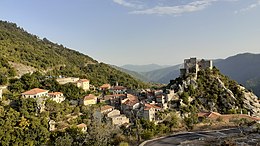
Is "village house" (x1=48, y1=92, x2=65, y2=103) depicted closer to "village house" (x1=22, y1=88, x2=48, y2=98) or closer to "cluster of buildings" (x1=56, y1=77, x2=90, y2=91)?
"village house" (x1=22, y1=88, x2=48, y2=98)

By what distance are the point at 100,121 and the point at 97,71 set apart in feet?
122

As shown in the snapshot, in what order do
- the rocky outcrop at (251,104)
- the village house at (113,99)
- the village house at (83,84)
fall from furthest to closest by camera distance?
1. the village house at (83,84)
2. the village house at (113,99)
3. the rocky outcrop at (251,104)

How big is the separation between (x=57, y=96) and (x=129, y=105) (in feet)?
35.1

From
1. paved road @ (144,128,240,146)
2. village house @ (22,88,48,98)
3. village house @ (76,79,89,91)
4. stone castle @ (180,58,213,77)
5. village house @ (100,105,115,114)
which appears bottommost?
paved road @ (144,128,240,146)

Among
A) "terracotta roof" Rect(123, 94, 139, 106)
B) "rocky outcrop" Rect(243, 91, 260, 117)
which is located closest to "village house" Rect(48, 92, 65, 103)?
"terracotta roof" Rect(123, 94, 139, 106)

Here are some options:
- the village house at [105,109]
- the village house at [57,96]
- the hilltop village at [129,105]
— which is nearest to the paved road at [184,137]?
the hilltop village at [129,105]

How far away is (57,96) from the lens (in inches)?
1555

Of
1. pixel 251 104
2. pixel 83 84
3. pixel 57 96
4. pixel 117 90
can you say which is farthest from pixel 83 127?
pixel 251 104

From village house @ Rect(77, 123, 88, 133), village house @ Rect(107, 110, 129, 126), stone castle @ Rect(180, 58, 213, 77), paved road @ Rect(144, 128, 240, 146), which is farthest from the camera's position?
stone castle @ Rect(180, 58, 213, 77)

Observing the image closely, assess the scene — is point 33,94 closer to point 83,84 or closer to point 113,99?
point 83,84

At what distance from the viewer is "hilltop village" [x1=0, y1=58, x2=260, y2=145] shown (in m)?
34.8

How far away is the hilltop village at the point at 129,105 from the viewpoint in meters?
34.8

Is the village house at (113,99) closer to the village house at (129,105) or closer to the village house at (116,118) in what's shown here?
the village house at (129,105)

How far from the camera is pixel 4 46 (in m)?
56.9
